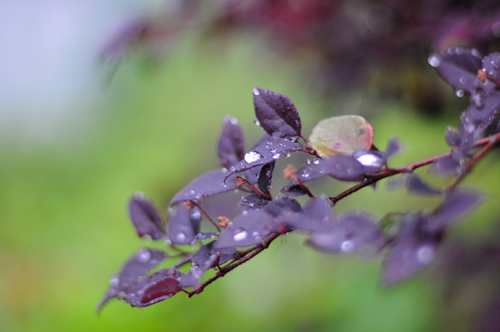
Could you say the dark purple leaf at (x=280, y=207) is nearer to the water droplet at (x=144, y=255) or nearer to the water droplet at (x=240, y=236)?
the water droplet at (x=240, y=236)

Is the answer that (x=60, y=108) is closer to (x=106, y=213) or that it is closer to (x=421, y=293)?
(x=106, y=213)

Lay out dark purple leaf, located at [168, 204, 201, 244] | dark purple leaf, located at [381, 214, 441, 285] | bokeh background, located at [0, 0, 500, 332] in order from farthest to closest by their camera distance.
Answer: bokeh background, located at [0, 0, 500, 332], dark purple leaf, located at [168, 204, 201, 244], dark purple leaf, located at [381, 214, 441, 285]

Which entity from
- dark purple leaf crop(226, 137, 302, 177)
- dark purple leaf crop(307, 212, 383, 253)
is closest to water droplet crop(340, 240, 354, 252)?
dark purple leaf crop(307, 212, 383, 253)

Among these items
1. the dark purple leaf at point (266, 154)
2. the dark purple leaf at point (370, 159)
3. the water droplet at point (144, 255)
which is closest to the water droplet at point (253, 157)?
the dark purple leaf at point (266, 154)

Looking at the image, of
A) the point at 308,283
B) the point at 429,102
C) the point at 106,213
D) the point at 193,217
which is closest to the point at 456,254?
the point at 429,102

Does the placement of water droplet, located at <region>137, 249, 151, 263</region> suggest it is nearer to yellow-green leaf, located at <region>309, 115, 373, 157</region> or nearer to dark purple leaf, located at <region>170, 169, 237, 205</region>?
dark purple leaf, located at <region>170, 169, 237, 205</region>

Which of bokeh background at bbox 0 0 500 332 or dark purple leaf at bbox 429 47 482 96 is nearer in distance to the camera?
dark purple leaf at bbox 429 47 482 96

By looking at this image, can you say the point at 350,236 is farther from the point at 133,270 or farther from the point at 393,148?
the point at 133,270

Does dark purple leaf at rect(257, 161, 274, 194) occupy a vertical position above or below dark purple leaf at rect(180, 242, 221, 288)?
above
